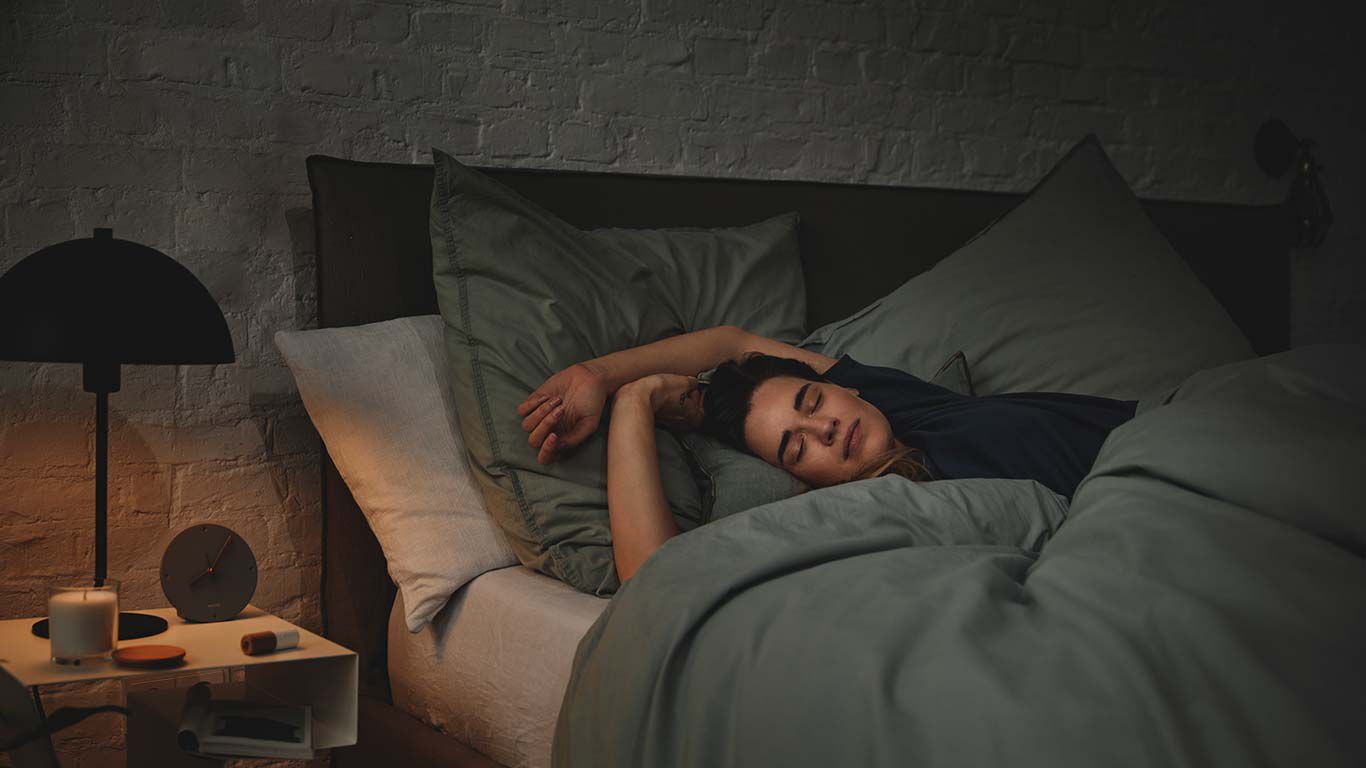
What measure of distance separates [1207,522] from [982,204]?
179cm

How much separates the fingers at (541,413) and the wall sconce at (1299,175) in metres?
2.48

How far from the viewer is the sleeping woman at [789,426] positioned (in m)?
1.75

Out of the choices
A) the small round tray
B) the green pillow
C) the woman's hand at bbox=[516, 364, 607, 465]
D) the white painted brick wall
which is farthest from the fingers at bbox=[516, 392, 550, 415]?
the white painted brick wall

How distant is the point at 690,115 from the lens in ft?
8.86

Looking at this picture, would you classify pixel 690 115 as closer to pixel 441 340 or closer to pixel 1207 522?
pixel 441 340

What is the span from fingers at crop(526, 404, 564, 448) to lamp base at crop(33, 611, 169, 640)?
600mm

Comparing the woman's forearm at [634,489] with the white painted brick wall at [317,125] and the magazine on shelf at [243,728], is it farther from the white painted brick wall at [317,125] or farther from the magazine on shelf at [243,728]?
the white painted brick wall at [317,125]

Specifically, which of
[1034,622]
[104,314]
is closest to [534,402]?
[104,314]

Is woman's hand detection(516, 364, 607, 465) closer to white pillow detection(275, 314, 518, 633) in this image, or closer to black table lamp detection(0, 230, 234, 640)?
white pillow detection(275, 314, 518, 633)

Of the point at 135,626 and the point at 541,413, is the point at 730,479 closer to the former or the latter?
the point at 541,413

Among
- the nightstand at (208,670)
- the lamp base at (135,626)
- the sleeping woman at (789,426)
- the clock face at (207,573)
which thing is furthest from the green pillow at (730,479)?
the lamp base at (135,626)

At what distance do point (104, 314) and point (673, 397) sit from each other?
0.81 metres

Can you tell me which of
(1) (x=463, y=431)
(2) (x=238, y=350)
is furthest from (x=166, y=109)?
(1) (x=463, y=431)

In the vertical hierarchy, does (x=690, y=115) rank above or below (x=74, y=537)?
above
